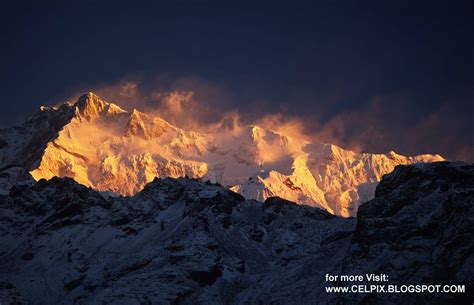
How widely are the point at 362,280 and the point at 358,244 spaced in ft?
50.8

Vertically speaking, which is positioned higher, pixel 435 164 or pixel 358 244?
pixel 435 164

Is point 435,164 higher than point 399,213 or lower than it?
higher

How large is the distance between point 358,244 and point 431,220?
18.6 m

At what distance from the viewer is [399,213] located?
180500 mm

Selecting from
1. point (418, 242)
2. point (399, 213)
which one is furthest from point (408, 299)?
point (399, 213)

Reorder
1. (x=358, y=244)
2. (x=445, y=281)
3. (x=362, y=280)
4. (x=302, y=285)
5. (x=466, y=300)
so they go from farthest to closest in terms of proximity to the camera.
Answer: (x=302, y=285) < (x=358, y=244) < (x=362, y=280) < (x=445, y=281) < (x=466, y=300)

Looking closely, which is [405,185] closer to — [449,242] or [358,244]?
[358,244]

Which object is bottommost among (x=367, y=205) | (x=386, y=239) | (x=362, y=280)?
(x=362, y=280)

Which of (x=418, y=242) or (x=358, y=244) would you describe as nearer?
(x=418, y=242)

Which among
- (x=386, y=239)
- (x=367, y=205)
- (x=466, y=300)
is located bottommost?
(x=466, y=300)

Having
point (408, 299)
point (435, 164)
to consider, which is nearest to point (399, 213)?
point (435, 164)

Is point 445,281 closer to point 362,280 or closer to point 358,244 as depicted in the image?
point 362,280

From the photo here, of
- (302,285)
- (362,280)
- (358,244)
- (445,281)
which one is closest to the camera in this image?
(445,281)

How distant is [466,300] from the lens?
457 ft
